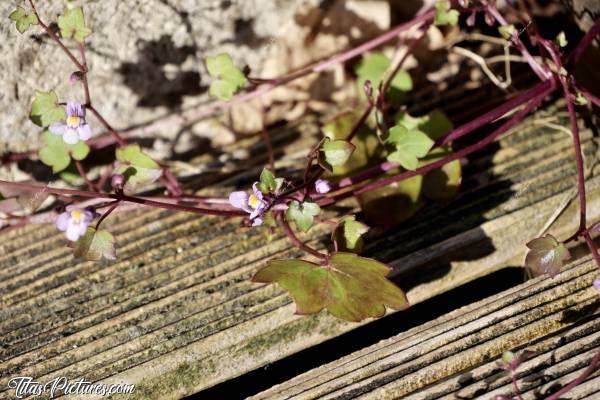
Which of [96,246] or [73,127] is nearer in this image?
[96,246]

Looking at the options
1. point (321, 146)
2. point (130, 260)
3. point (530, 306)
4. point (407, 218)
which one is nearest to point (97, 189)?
point (130, 260)

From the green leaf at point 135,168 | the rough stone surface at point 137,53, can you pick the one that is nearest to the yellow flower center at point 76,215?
the green leaf at point 135,168

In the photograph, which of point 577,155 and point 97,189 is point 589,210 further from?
point 97,189

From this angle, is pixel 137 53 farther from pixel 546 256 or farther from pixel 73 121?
pixel 546 256

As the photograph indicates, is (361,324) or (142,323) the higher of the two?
(142,323)

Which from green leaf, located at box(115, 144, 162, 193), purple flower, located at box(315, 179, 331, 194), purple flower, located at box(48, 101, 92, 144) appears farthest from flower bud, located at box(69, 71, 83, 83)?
purple flower, located at box(315, 179, 331, 194)

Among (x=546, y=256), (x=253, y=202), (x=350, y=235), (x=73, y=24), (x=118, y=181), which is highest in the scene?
(x=73, y=24)

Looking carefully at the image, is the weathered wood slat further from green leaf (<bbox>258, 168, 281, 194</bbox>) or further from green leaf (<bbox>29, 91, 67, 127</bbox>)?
green leaf (<bbox>29, 91, 67, 127</bbox>)

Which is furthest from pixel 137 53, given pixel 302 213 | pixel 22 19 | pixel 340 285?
pixel 340 285
